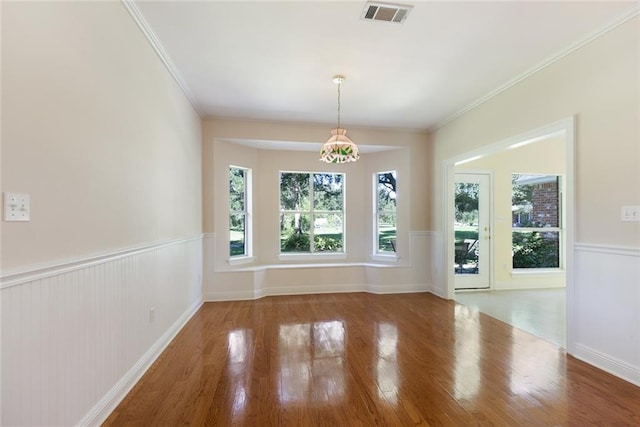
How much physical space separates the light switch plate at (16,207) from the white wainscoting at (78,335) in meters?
0.23

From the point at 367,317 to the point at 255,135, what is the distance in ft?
10.2

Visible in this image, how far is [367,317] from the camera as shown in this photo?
3.81 meters

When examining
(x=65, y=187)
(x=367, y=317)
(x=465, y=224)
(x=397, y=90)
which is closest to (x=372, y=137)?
(x=397, y=90)

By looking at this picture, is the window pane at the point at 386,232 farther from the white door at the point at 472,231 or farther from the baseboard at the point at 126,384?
the baseboard at the point at 126,384

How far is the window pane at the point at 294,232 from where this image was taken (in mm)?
5531

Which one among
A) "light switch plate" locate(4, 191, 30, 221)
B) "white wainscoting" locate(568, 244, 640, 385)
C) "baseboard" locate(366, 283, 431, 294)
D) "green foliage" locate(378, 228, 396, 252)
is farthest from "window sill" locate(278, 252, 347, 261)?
"light switch plate" locate(4, 191, 30, 221)

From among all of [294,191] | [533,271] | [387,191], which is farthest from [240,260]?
[533,271]

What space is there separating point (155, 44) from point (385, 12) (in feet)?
6.26

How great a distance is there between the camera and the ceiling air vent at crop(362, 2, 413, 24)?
2158mm

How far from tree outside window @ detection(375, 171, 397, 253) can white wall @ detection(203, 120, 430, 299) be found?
14 cm

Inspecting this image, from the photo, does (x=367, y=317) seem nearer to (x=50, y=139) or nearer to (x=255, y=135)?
(x=255, y=135)

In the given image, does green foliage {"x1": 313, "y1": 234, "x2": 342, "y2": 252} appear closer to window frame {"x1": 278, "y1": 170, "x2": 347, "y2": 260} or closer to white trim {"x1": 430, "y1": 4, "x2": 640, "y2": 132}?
window frame {"x1": 278, "y1": 170, "x2": 347, "y2": 260}

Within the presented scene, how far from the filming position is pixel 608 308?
2.46m

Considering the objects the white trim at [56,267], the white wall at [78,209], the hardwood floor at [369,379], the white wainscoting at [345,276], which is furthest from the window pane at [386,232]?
the white trim at [56,267]
